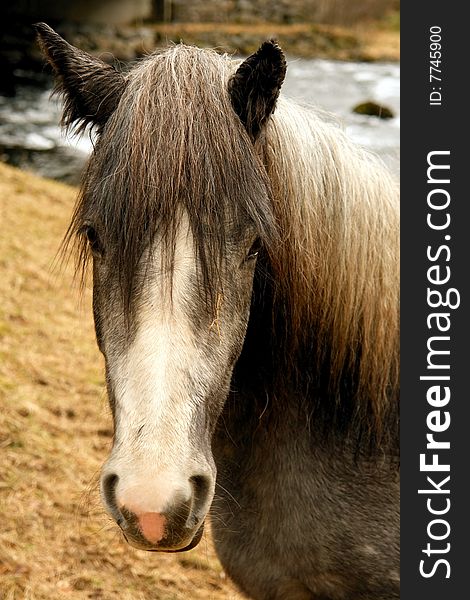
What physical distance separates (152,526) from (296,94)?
25.6 feet

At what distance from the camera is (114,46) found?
16.3 m

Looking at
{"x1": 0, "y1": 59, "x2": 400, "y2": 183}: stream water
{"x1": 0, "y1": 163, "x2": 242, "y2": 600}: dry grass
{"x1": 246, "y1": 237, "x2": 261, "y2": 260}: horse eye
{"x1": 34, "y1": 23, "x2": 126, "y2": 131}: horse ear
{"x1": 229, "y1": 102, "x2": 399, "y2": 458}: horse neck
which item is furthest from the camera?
{"x1": 0, "y1": 59, "x2": 400, "y2": 183}: stream water

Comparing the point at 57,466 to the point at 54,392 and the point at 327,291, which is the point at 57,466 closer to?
the point at 54,392

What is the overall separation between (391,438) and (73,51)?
5.28 feet

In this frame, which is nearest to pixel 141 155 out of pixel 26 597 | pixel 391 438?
pixel 391 438

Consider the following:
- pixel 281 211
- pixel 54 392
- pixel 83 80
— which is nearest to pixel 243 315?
pixel 281 211

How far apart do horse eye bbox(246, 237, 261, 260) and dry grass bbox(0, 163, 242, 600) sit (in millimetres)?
954

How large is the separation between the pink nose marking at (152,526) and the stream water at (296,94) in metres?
6.78

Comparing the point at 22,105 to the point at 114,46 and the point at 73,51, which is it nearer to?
the point at 114,46

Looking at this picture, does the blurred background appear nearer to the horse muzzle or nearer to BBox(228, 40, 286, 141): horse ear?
BBox(228, 40, 286, 141): horse ear

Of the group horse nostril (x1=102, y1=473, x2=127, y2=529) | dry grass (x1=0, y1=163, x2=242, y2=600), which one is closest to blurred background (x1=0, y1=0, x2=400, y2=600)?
dry grass (x1=0, y1=163, x2=242, y2=600)

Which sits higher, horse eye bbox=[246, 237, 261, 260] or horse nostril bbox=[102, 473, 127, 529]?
horse eye bbox=[246, 237, 261, 260]

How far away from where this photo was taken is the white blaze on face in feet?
5.68

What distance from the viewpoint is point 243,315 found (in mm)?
2088
